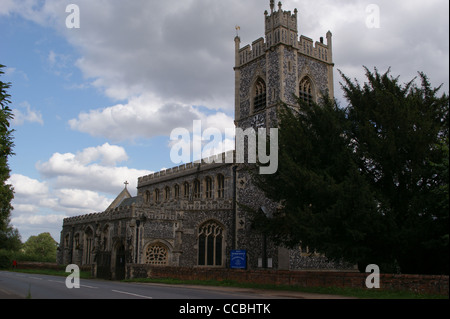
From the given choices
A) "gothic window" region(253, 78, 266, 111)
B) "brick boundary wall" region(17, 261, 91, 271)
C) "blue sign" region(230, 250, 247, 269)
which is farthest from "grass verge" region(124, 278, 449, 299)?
"brick boundary wall" region(17, 261, 91, 271)

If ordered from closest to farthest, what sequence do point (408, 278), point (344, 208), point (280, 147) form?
point (408, 278) → point (344, 208) → point (280, 147)

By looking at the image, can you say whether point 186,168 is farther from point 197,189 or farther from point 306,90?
point 306,90

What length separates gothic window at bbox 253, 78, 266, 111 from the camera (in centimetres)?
3121

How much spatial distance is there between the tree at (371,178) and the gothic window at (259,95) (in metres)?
11.3

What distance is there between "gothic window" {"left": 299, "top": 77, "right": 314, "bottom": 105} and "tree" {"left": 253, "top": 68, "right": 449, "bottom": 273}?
1128cm

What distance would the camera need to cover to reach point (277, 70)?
98.8 ft

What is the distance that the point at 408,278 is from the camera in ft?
46.2

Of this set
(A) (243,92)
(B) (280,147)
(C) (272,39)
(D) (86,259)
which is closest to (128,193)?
(D) (86,259)

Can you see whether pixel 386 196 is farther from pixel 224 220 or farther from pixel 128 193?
pixel 128 193

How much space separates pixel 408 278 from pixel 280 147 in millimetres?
8093

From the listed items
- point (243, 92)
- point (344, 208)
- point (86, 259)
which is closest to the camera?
point (344, 208)

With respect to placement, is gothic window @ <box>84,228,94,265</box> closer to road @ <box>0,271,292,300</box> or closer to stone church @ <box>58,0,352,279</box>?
stone church @ <box>58,0,352,279</box>

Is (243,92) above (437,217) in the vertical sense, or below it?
above

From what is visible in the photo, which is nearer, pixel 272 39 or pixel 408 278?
pixel 408 278
